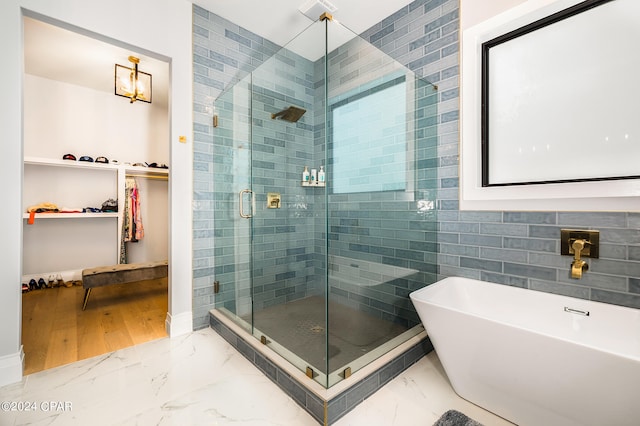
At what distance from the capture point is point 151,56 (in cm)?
213

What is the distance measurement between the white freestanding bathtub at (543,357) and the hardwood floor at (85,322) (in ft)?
7.18

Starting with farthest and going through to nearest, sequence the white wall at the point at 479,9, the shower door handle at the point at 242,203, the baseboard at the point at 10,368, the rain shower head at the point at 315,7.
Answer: the rain shower head at the point at 315,7 → the shower door handle at the point at 242,203 → the white wall at the point at 479,9 → the baseboard at the point at 10,368

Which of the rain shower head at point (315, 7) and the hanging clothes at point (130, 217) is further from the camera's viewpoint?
the hanging clothes at point (130, 217)

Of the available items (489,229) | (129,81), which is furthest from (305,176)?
(129,81)

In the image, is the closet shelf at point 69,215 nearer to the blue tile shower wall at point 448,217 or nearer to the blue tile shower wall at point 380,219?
the blue tile shower wall at point 448,217

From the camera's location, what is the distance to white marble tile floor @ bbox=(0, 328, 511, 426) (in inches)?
51.2

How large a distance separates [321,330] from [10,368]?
181 cm

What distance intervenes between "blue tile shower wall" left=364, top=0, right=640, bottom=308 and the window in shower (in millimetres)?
356

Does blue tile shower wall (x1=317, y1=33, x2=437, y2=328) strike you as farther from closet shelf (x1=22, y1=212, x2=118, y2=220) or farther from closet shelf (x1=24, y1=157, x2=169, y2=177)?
closet shelf (x1=22, y1=212, x2=118, y2=220)

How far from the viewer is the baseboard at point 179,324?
2162mm

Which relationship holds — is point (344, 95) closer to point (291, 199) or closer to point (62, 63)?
point (291, 199)

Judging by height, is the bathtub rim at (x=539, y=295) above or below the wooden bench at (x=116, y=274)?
above

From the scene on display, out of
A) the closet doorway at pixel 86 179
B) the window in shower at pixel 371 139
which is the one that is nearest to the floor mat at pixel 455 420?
the window in shower at pixel 371 139

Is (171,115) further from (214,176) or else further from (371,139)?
(371,139)
